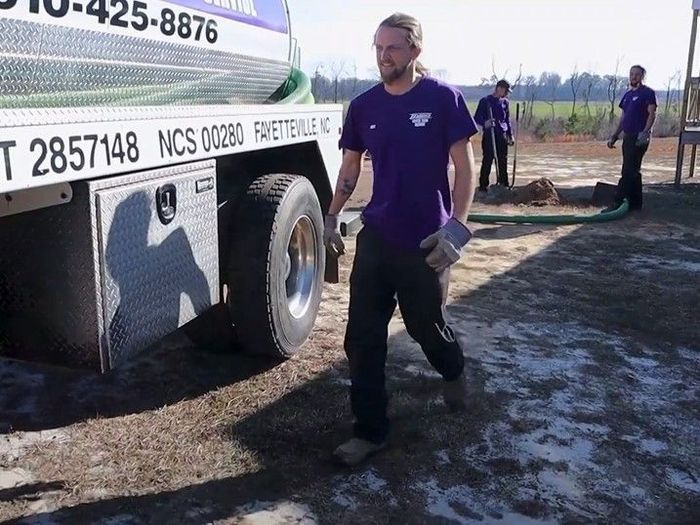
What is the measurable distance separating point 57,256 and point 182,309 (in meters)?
0.78

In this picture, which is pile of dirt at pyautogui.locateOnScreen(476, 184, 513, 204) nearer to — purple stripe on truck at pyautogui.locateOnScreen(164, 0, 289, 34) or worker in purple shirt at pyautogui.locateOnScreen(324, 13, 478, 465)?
purple stripe on truck at pyautogui.locateOnScreen(164, 0, 289, 34)

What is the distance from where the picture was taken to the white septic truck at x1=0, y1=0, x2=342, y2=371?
252 cm

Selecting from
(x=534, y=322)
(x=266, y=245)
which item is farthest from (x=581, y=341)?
(x=266, y=245)

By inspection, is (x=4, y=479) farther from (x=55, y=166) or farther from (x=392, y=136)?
(x=392, y=136)

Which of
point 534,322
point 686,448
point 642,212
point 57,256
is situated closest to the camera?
point 57,256

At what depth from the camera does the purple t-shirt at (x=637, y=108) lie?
32.1ft

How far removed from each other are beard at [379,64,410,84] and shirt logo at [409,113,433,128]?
17cm

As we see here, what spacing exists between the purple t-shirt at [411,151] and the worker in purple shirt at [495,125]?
29.2 feet

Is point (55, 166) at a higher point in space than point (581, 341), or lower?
higher

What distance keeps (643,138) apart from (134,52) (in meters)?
8.25

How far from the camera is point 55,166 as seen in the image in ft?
7.89

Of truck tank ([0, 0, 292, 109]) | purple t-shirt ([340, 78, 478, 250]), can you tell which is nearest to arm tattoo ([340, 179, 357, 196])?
purple t-shirt ([340, 78, 478, 250])

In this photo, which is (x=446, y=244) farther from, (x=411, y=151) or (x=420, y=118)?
(x=420, y=118)

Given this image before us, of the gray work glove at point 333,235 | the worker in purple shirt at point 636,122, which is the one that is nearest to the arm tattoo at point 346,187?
the gray work glove at point 333,235
